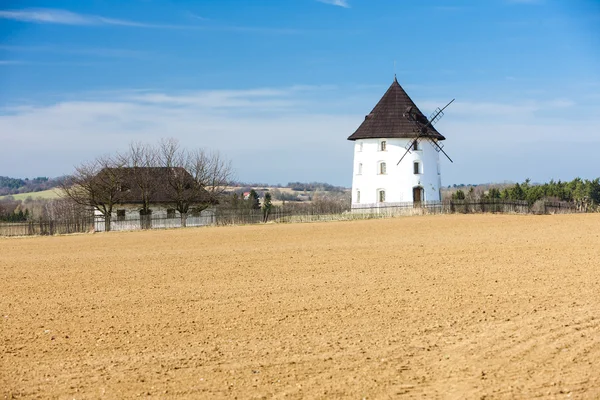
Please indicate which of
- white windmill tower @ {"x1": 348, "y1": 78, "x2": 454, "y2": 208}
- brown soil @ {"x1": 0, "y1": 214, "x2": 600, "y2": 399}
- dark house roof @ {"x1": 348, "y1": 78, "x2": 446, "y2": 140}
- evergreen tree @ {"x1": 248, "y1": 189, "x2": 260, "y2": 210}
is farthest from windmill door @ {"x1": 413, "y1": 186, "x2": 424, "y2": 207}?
brown soil @ {"x1": 0, "y1": 214, "x2": 600, "y2": 399}

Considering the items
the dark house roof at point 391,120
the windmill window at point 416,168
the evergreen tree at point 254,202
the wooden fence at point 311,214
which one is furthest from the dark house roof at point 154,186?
the evergreen tree at point 254,202

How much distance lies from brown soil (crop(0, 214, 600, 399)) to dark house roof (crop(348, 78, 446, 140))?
27610mm

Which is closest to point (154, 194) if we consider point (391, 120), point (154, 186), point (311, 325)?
point (154, 186)

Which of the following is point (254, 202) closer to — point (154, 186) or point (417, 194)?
point (154, 186)

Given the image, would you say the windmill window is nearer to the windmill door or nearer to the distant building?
the windmill door

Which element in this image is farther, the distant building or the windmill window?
the windmill window

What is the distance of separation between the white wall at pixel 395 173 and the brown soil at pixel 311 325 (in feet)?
86.0

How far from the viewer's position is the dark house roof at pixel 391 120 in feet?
174

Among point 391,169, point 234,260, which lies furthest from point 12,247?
point 391,169

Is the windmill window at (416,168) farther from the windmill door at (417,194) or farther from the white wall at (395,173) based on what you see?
the windmill door at (417,194)

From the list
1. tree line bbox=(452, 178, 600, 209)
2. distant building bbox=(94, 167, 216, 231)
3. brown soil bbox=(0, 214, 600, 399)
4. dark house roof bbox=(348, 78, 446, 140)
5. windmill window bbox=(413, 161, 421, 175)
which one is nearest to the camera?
brown soil bbox=(0, 214, 600, 399)

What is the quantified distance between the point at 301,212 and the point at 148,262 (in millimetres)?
27074

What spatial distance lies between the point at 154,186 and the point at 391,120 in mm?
17021

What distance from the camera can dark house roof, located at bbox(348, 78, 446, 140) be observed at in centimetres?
5306
